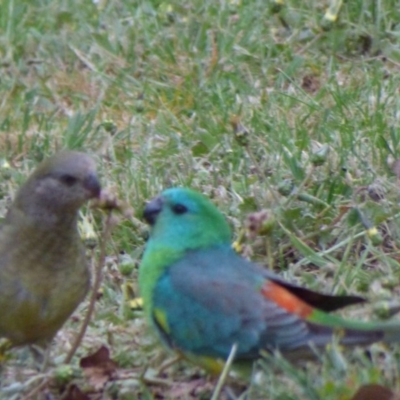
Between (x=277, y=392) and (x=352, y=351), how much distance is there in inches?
11.6

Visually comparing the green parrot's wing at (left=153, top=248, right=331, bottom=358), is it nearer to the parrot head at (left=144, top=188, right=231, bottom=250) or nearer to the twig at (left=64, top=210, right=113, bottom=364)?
the parrot head at (left=144, top=188, right=231, bottom=250)

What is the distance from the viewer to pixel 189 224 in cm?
343

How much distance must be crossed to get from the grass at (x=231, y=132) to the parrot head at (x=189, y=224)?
238mm

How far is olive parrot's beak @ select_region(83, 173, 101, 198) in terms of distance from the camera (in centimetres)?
369

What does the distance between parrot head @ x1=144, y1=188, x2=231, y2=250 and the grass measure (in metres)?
0.24

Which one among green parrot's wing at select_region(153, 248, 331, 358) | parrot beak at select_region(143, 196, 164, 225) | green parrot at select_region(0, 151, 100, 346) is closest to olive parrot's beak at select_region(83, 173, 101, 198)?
green parrot at select_region(0, 151, 100, 346)

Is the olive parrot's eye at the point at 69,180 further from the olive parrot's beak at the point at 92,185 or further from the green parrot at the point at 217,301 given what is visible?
the green parrot at the point at 217,301

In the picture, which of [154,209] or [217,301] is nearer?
[217,301]

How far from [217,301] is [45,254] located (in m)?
0.74

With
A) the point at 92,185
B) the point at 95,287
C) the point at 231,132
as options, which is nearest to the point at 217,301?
the point at 95,287

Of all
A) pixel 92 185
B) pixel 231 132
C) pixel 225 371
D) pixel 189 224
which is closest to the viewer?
pixel 225 371

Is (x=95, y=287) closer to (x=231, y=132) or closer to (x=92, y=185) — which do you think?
(x=92, y=185)

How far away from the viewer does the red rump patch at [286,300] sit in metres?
3.25

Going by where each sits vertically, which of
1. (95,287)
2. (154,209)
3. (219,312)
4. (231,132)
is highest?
(154,209)
